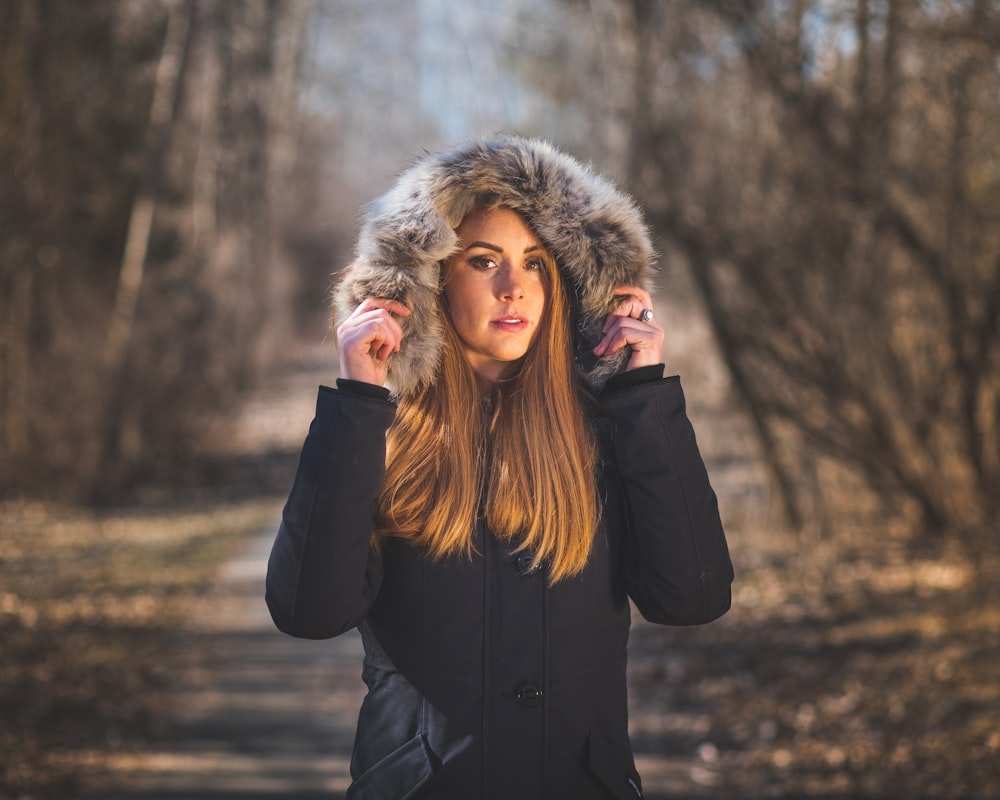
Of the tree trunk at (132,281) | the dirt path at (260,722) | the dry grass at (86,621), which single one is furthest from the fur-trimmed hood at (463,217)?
the tree trunk at (132,281)

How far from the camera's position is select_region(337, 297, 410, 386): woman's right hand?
258 cm

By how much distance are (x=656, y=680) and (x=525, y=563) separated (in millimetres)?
5454

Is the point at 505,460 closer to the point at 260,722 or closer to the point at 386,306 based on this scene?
the point at 386,306

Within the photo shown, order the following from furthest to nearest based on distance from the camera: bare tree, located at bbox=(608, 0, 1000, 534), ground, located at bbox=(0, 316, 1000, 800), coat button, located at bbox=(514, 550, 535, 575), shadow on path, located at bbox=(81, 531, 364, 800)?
bare tree, located at bbox=(608, 0, 1000, 534), ground, located at bbox=(0, 316, 1000, 800), shadow on path, located at bbox=(81, 531, 364, 800), coat button, located at bbox=(514, 550, 535, 575)

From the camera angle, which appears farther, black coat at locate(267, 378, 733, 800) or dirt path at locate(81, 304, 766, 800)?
dirt path at locate(81, 304, 766, 800)

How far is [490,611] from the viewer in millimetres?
2559

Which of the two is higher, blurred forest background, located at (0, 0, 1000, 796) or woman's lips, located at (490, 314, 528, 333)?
blurred forest background, located at (0, 0, 1000, 796)

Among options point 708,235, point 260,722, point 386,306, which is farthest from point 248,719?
point 708,235

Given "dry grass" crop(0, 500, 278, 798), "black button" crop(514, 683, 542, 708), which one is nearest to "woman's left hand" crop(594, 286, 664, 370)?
"black button" crop(514, 683, 542, 708)

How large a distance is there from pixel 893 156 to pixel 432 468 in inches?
285

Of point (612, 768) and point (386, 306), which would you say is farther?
point (386, 306)

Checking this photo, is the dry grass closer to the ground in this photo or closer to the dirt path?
the ground

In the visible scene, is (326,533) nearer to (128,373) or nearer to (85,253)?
(128,373)

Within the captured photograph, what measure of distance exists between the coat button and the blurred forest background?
0.97 m
